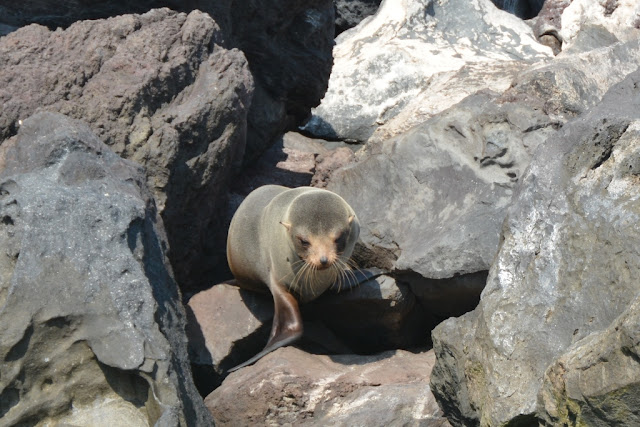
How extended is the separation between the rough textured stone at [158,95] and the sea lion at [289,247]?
32cm

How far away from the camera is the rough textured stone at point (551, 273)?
3.93 metres

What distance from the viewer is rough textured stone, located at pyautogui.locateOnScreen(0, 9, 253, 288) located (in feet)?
20.9

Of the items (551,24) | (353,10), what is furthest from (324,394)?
(353,10)

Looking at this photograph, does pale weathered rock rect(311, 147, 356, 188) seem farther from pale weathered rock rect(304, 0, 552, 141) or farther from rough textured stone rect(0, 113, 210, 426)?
rough textured stone rect(0, 113, 210, 426)

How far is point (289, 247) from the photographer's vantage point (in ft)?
22.0

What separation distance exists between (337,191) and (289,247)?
72cm

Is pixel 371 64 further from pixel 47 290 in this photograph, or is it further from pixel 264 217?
pixel 47 290

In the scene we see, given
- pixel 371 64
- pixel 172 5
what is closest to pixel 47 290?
pixel 172 5

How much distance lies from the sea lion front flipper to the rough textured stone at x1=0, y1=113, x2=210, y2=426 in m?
1.29

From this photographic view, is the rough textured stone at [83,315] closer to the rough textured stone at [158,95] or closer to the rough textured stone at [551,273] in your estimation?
the rough textured stone at [551,273]

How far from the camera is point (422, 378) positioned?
219 inches

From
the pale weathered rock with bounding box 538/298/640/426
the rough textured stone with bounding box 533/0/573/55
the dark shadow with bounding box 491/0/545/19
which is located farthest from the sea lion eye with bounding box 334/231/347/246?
the dark shadow with bounding box 491/0/545/19

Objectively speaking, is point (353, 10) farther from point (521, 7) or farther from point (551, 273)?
point (551, 273)

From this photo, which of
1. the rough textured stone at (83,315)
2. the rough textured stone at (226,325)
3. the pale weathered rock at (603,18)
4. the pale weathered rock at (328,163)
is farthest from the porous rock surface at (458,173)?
the pale weathered rock at (603,18)
